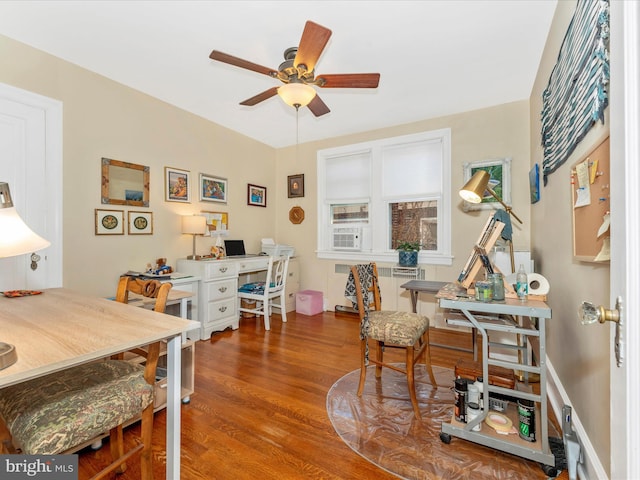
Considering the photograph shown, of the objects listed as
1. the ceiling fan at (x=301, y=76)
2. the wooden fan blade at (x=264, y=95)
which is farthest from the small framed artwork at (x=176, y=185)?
the ceiling fan at (x=301, y=76)

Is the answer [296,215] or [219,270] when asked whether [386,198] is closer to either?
[296,215]

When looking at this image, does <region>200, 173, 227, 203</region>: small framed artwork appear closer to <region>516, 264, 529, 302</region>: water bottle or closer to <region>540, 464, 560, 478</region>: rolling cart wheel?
<region>516, 264, 529, 302</region>: water bottle

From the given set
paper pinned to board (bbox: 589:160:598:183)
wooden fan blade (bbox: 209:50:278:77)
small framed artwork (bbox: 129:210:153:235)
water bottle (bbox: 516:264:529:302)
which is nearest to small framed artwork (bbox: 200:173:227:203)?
small framed artwork (bbox: 129:210:153:235)

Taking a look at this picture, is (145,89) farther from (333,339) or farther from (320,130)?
(333,339)

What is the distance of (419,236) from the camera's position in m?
4.03

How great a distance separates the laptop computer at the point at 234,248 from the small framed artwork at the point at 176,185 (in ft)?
2.58

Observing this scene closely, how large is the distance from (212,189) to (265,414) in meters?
2.96

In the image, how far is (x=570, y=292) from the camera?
178 centimetres

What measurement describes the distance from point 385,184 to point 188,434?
3563mm

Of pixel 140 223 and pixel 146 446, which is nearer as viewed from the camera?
pixel 146 446

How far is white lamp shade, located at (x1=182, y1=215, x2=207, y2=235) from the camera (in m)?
3.53

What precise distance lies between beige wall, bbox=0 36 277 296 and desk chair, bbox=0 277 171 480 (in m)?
1.90

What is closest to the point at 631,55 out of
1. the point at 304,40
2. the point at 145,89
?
the point at 304,40

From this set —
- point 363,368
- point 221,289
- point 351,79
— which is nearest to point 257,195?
point 221,289
